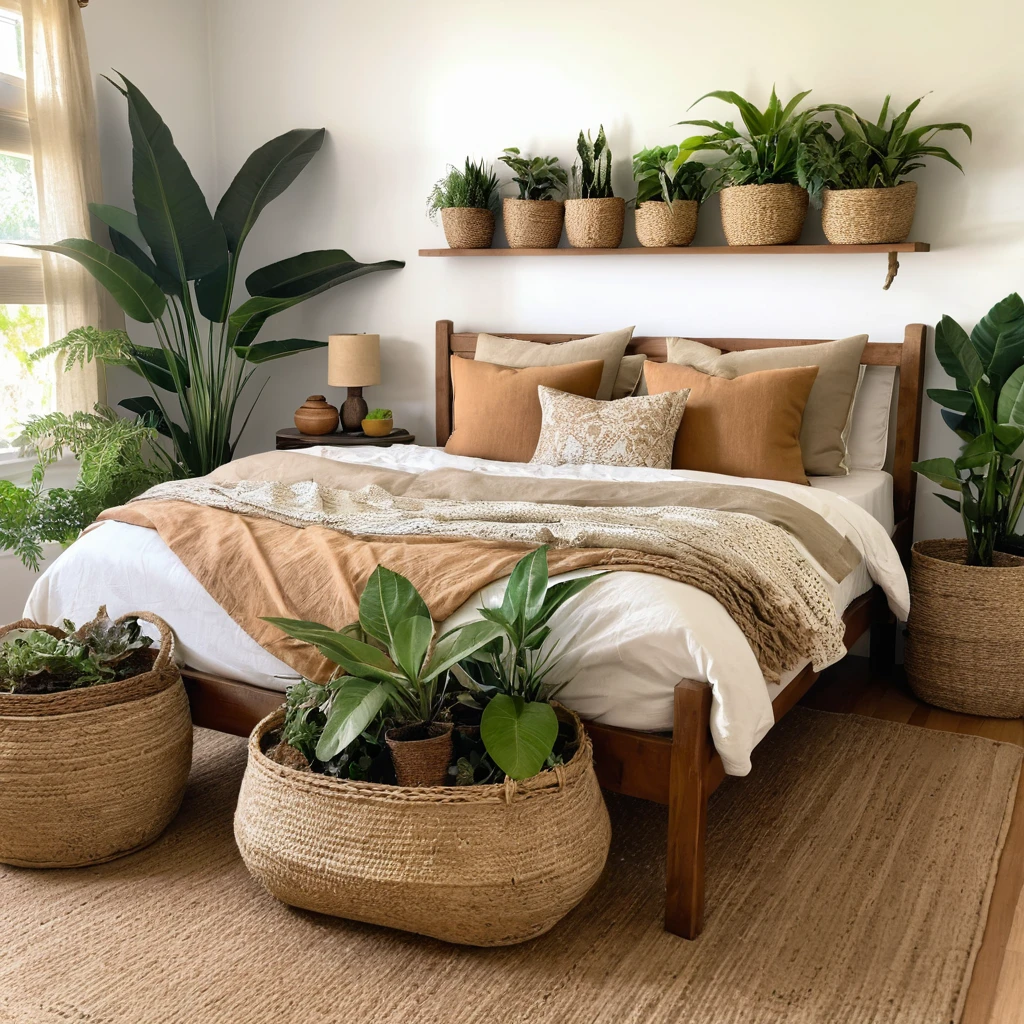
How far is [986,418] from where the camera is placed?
3059 mm

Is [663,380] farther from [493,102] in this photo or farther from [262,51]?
[262,51]

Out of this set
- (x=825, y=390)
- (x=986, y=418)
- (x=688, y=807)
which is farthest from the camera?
(x=825, y=390)

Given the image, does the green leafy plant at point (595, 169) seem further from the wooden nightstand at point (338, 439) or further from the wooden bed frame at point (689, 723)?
the wooden nightstand at point (338, 439)

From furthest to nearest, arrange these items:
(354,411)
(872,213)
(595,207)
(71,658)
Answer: (354,411) < (595,207) < (872,213) < (71,658)

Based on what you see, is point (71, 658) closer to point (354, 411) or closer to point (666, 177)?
point (354, 411)

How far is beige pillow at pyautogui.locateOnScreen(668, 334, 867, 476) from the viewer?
3422mm

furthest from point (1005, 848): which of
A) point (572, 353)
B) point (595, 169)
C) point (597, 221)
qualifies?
point (595, 169)

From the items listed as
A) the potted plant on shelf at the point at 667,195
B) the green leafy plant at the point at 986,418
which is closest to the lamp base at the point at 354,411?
the potted plant on shelf at the point at 667,195

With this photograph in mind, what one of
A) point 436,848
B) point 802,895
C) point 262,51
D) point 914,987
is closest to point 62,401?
point 262,51

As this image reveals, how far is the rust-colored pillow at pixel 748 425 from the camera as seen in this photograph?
3275 mm

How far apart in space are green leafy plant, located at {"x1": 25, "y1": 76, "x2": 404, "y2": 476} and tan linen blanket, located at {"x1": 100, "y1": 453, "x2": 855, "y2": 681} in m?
1.39

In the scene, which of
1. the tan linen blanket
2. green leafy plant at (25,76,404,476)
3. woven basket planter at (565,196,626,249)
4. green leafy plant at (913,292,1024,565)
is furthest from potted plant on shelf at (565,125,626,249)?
the tan linen blanket

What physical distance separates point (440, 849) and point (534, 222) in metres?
2.77

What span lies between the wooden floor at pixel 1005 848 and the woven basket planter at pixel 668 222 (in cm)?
164
